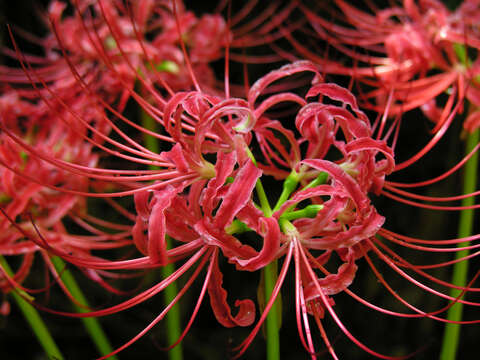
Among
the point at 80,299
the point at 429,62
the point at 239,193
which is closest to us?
the point at 239,193

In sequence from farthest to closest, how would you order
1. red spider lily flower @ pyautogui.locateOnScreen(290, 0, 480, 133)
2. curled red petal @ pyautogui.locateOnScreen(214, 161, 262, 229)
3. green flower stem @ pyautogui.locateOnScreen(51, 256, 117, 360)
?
1. red spider lily flower @ pyautogui.locateOnScreen(290, 0, 480, 133)
2. green flower stem @ pyautogui.locateOnScreen(51, 256, 117, 360)
3. curled red petal @ pyautogui.locateOnScreen(214, 161, 262, 229)

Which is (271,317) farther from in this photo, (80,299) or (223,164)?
(80,299)

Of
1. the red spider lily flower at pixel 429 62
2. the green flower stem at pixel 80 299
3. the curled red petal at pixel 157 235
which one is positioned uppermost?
the red spider lily flower at pixel 429 62

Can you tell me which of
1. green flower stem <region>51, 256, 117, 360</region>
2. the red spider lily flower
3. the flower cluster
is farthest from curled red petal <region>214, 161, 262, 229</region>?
the red spider lily flower

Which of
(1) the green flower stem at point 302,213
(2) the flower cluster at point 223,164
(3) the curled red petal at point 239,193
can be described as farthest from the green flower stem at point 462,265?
(3) the curled red petal at point 239,193

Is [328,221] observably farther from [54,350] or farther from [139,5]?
[139,5]

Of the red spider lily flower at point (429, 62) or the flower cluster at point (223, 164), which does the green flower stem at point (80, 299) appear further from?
the red spider lily flower at point (429, 62)

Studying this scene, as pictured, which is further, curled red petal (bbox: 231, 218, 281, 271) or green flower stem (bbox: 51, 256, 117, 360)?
green flower stem (bbox: 51, 256, 117, 360)

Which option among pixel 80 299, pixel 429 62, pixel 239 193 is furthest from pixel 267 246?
pixel 429 62

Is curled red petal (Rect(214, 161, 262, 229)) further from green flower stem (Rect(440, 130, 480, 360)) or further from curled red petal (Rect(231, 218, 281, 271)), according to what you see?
green flower stem (Rect(440, 130, 480, 360))
